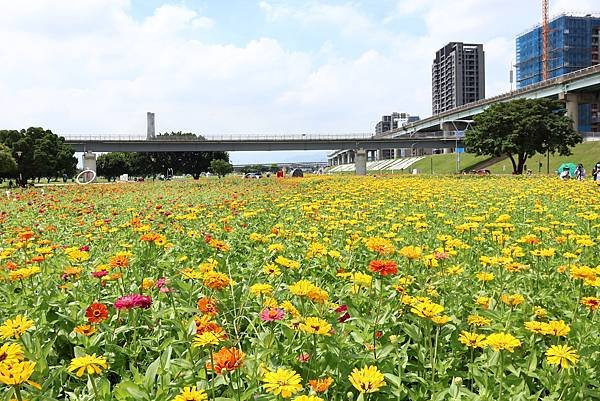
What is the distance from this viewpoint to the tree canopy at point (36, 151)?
4459cm

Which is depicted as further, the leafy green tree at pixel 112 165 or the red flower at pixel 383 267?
the leafy green tree at pixel 112 165

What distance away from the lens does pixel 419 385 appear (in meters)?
2.02

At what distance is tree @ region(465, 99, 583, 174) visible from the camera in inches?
1533

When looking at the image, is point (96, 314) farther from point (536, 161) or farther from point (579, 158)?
point (536, 161)

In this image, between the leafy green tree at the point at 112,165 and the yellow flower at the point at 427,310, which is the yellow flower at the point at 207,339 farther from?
the leafy green tree at the point at 112,165

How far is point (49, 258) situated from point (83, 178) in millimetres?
48232

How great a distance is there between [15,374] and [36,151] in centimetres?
5034

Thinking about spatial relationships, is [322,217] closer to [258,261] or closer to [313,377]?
[258,261]

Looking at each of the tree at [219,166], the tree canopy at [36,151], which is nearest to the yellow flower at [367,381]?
the tree canopy at [36,151]

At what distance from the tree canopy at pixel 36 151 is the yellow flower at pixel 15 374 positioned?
46938mm

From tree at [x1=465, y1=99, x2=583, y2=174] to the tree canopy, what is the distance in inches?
1534

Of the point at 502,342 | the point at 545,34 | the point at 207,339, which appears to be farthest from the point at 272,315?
the point at 545,34

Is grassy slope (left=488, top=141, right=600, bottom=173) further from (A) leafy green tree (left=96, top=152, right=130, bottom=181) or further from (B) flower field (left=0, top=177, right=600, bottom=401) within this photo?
(A) leafy green tree (left=96, top=152, right=130, bottom=181)

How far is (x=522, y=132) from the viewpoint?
39.1 meters
